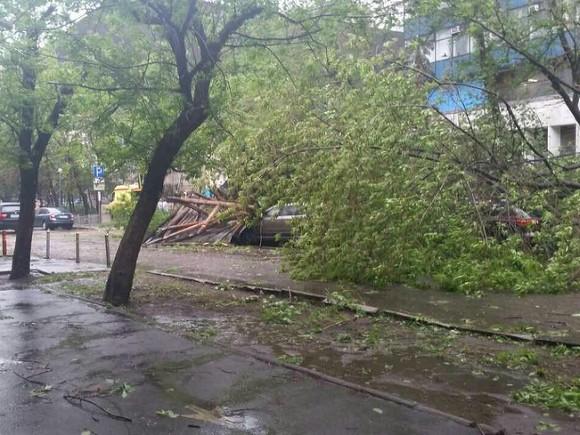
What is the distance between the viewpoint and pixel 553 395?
239 inches

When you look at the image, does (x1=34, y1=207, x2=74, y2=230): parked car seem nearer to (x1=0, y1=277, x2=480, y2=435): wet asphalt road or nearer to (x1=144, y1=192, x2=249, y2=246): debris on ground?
(x1=144, y1=192, x2=249, y2=246): debris on ground

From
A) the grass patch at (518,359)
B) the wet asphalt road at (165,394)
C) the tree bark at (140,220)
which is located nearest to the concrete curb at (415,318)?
the grass patch at (518,359)

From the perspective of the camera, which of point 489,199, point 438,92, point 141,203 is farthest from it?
point 141,203

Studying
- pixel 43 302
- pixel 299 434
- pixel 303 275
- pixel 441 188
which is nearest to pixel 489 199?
pixel 441 188

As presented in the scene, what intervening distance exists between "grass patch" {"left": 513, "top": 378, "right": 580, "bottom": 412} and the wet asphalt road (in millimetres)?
1187

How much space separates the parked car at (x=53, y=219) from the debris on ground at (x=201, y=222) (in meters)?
14.2

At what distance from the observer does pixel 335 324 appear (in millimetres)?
9477

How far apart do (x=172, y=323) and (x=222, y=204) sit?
13421mm

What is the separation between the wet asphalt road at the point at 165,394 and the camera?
5199 mm

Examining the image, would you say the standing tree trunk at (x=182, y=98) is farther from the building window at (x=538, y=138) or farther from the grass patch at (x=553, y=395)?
the grass patch at (x=553, y=395)

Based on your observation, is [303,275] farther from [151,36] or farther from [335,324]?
[151,36]

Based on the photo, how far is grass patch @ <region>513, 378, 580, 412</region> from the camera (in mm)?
5828

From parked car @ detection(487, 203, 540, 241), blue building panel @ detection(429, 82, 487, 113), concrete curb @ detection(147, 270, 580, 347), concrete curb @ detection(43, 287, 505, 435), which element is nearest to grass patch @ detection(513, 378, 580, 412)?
concrete curb @ detection(43, 287, 505, 435)

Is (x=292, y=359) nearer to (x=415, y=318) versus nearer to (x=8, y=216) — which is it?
(x=415, y=318)
